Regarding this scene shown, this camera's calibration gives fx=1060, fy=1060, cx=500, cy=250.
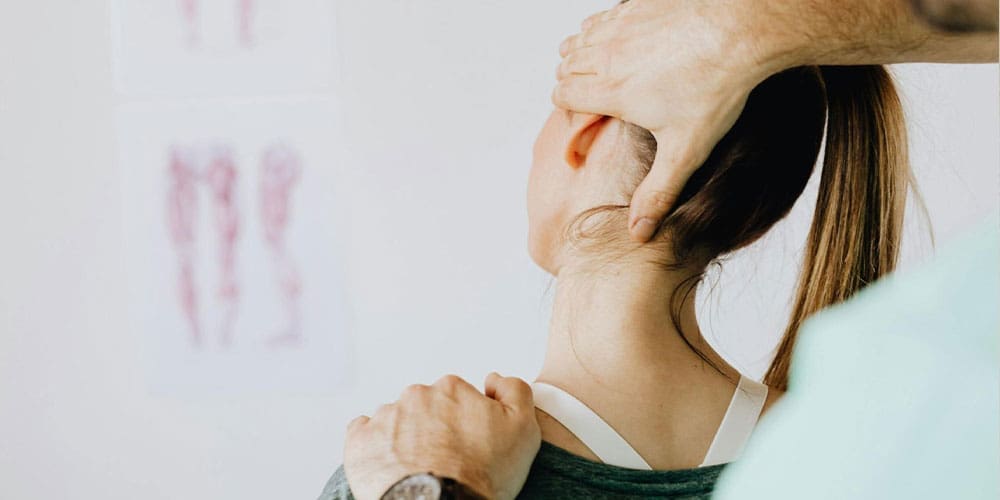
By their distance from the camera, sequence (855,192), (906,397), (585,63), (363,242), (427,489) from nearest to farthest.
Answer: (906,397)
(427,489)
(585,63)
(855,192)
(363,242)

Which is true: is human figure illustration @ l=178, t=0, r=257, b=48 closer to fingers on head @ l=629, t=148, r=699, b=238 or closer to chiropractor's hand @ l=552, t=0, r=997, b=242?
chiropractor's hand @ l=552, t=0, r=997, b=242

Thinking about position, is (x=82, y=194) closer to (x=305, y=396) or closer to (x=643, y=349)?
(x=305, y=396)

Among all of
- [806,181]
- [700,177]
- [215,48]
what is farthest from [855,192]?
[215,48]

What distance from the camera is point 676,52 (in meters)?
0.81

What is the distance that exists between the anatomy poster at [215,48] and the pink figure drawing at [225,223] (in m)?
0.14

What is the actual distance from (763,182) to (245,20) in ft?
4.86

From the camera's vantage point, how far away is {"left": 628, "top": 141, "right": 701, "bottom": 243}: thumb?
2.82ft

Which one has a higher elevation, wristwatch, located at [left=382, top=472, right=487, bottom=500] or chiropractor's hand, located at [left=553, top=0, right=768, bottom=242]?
chiropractor's hand, located at [left=553, top=0, right=768, bottom=242]

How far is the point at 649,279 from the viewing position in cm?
93

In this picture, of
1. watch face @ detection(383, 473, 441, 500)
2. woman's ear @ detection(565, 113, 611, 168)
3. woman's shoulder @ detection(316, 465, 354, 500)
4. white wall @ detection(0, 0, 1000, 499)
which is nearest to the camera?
watch face @ detection(383, 473, 441, 500)

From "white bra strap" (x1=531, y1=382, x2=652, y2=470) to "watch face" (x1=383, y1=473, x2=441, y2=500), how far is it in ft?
0.68

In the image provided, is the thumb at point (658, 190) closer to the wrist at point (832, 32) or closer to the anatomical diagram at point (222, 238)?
the wrist at point (832, 32)

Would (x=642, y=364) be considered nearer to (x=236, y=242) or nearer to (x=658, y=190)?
(x=658, y=190)

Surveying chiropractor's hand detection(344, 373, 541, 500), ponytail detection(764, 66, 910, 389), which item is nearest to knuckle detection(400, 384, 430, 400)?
chiropractor's hand detection(344, 373, 541, 500)
